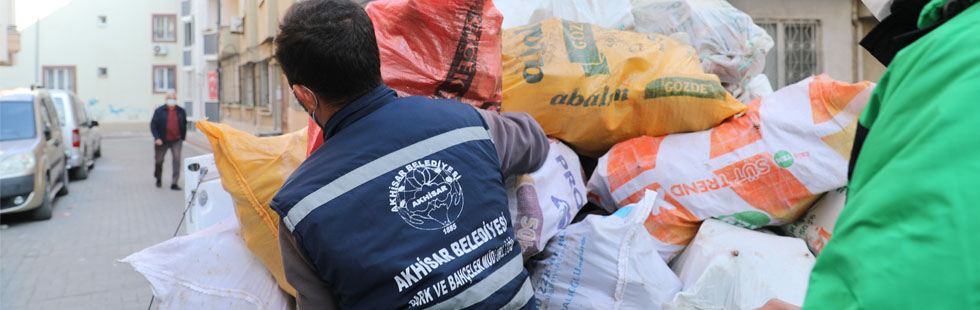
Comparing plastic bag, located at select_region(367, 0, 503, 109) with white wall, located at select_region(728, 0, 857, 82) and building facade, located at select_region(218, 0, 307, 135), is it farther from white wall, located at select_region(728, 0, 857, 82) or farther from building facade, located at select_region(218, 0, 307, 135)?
building facade, located at select_region(218, 0, 307, 135)

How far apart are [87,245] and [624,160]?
5.82 m

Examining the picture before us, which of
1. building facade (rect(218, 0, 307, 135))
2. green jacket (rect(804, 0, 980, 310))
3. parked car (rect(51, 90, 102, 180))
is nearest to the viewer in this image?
green jacket (rect(804, 0, 980, 310))

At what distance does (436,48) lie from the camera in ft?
7.39

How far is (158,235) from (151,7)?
26.1m

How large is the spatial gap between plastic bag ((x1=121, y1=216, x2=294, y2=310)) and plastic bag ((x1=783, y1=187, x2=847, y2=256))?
1.89 meters

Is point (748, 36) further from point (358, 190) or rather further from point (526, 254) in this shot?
point (358, 190)

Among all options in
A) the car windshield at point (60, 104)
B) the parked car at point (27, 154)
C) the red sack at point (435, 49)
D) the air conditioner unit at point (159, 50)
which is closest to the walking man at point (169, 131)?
the parked car at point (27, 154)

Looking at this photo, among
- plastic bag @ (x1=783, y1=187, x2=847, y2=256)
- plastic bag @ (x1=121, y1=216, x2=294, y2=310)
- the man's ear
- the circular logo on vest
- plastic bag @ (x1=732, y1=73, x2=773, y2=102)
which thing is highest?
plastic bag @ (x1=732, y1=73, x2=773, y2=102)

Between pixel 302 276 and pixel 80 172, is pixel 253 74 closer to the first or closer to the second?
pixel 80 172

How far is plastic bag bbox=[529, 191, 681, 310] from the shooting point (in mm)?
2184

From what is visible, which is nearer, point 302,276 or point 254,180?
point 302,276

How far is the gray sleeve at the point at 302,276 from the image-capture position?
1.42 meters


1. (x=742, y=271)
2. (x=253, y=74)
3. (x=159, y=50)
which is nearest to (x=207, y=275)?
(x=742, y=271)

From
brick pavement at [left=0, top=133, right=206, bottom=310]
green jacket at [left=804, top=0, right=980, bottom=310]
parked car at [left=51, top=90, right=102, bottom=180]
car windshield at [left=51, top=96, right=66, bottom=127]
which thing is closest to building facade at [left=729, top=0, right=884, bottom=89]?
brick pavement at [left=0, top=133, right=206, bottom=310]
